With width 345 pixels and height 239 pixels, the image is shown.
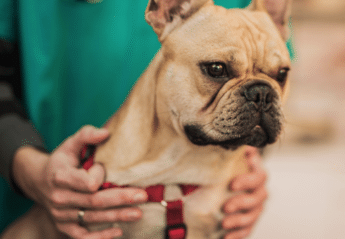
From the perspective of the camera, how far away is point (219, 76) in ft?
2.44

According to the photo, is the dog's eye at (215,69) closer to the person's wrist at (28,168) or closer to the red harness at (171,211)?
the red harness at (171,211)

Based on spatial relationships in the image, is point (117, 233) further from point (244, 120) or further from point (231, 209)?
point (244, 120)

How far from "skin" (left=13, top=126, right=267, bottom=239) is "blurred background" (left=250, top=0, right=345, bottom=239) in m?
1.58

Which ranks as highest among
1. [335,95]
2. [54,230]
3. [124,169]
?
[124,169]

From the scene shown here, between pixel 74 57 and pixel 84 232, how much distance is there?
702 mm

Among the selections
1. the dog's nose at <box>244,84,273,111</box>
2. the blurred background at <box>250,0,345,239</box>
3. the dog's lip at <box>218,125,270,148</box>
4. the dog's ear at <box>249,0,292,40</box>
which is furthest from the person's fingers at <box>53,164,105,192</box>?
the blurred background at <box>250,0,345,239</box>

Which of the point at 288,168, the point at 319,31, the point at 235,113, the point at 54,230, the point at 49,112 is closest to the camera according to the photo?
the point at 235,113

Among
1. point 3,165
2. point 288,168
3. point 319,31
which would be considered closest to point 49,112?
point 3,165

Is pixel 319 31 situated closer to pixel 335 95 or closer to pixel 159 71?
Answer: pixel 335 95

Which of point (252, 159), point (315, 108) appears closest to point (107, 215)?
point (252, 159)

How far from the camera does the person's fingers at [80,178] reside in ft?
2.48

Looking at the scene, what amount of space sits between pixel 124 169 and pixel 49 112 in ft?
1.57

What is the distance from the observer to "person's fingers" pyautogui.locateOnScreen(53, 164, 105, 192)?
755 millimetres

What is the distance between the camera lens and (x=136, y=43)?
1182 mm
